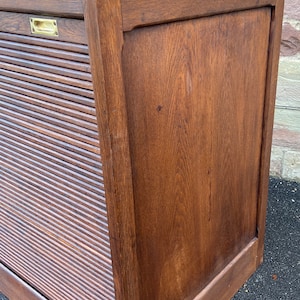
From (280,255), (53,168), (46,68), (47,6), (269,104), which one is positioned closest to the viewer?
(47,6)

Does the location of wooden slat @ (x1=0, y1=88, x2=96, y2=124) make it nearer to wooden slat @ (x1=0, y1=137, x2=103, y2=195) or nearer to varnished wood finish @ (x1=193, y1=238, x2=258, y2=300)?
wooden slat @ (x1=0, y1=137, x2=103, y2=195)

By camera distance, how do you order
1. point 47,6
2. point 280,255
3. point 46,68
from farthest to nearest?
point 280,255, point 46,68, point 47,6

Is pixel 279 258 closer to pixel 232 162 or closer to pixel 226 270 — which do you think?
pixel 226 270

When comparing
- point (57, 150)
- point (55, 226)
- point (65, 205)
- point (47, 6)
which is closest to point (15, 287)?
point (55, 226)

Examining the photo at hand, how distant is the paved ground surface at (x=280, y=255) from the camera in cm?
156

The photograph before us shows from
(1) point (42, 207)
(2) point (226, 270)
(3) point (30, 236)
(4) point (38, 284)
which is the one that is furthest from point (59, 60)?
(2) point (226, 270)

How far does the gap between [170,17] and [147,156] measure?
34 centimetres

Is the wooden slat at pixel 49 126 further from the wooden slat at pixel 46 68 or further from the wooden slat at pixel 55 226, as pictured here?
the wooden slat at pixel 55 226

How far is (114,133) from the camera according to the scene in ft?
2.95

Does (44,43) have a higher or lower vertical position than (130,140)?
higher

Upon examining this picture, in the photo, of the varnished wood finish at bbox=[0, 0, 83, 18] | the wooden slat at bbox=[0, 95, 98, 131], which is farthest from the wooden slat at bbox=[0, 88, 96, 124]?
the varnished wood finish at bbox=[0, 0, 83, 18]

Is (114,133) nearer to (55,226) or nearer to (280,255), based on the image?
(55,226)

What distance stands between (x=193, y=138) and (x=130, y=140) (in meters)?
0.26

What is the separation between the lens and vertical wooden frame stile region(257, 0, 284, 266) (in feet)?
4.38
